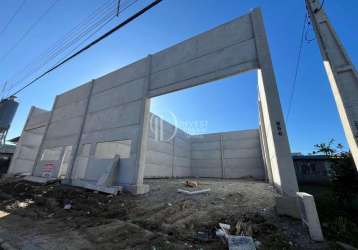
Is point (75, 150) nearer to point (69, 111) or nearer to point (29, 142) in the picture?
point (69, 111)

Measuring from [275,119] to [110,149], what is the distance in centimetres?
1045

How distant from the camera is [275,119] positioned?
513 centimetres

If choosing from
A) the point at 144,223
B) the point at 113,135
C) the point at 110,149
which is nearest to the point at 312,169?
the point at 144,223

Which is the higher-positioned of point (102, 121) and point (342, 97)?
point (102, 121)

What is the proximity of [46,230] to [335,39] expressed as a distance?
854cm

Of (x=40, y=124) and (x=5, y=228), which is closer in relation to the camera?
(x=5, y=228)

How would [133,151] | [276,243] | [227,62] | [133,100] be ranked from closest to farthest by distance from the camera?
[276,243] < [227,62] < [133,151] < [133,100]

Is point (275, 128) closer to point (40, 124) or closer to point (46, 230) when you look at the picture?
point (46, 230)

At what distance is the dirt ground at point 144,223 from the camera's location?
2930 millimetres

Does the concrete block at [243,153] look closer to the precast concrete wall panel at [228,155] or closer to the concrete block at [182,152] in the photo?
the precast concrete wall panel at [228,155]

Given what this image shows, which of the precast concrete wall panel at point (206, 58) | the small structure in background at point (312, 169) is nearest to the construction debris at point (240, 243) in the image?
the precast concrete wall panel at point (206, 58)

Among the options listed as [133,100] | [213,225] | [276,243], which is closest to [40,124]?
[133,100]

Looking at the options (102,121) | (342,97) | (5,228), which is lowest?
(5,228)

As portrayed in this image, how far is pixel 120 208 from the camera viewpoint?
17.2ft
